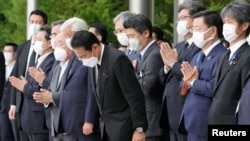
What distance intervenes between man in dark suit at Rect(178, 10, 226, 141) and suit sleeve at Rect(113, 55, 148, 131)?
→ 1.45 ft

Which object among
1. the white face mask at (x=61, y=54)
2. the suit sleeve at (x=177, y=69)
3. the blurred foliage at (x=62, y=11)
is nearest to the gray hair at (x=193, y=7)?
the suit sleeve at (x=177, y=69)

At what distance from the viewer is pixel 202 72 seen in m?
7.14

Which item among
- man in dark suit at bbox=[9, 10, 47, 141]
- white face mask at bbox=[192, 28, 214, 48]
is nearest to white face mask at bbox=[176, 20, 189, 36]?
white face mask at bbox=[192, 28, 214, 48]

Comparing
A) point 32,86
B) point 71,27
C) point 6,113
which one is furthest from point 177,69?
point 6,113

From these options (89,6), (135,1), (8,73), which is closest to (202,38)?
(8,73)

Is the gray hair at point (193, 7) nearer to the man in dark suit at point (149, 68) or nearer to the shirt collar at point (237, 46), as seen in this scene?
the man in dark suit at point (149, 68)

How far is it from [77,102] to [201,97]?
4.59 ft

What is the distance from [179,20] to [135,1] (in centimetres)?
576

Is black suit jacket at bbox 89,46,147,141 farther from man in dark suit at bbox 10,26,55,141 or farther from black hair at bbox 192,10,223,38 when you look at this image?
man in dark suit at bbox 10,26,55,141

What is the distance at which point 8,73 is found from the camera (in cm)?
1106

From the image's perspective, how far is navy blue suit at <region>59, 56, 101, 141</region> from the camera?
7.76 m

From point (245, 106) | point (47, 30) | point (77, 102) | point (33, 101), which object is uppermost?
point (47, 30)

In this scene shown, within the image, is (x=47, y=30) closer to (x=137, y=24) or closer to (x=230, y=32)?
(x=137, y=24)

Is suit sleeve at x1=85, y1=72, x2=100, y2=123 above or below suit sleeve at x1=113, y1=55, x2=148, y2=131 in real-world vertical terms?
below
